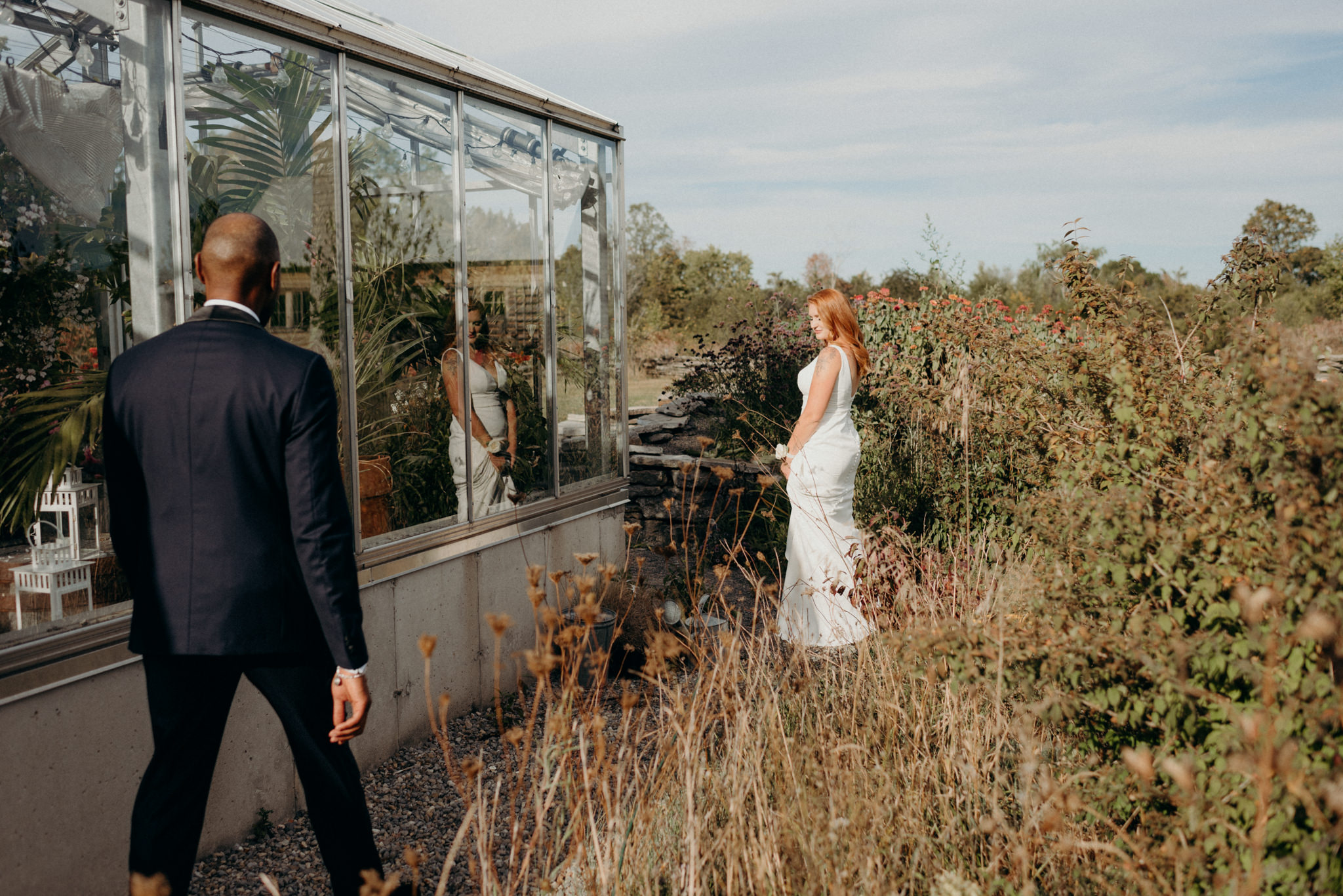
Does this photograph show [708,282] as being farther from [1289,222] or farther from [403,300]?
[403,300]

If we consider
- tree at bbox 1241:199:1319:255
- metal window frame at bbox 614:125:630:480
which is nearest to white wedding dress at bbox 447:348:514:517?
metal window frame at bbox 614:125:630:480

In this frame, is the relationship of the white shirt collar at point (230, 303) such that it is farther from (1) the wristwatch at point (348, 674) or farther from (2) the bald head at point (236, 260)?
(1) the wristwatch at point (348, 674)

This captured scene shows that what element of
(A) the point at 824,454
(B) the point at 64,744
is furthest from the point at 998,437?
(B) the point at 64,744

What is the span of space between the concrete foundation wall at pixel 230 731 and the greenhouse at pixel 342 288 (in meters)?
0.01

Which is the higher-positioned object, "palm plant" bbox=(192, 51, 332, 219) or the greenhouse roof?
the greenhouse roof

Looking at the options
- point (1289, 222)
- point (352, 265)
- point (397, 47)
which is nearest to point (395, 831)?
point (352, 265)

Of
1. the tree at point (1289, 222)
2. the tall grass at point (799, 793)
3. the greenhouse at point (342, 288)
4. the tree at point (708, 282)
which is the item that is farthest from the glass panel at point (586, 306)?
the tree at point (1289, 222)

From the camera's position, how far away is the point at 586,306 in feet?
20.8

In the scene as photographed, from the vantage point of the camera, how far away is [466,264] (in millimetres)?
5043

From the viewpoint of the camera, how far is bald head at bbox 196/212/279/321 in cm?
249

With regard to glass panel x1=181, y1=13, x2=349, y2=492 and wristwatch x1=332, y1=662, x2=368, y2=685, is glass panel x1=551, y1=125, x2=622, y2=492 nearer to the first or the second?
glass panel x1=181, y1=13, x2=349, y2=492

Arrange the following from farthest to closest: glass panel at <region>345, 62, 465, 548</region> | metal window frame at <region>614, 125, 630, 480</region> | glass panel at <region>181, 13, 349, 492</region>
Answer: metal window frame at <region>614, 125, 630, 480</region> < glass panel at <region>345, 62, 465, 548</region> < glass panel at <region>181, 13, 349, 492</region>

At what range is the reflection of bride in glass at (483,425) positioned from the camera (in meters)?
5.00

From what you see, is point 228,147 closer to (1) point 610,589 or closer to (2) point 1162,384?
(1) point 610,589
